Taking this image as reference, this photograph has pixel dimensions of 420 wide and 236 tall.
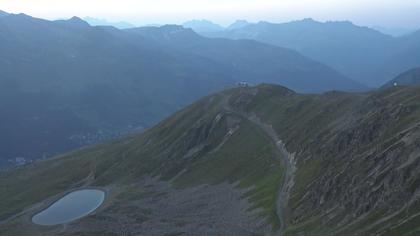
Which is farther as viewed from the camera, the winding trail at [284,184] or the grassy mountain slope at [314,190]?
the winding trail at [284,184]

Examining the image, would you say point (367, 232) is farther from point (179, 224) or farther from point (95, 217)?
point (95, 217)

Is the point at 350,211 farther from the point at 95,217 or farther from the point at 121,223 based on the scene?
the point at 95,217

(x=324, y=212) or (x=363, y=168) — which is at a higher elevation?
(x=363, y=168)

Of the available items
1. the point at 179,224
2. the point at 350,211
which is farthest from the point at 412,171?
the point at 179,224

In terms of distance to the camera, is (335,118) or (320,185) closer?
(320,185)

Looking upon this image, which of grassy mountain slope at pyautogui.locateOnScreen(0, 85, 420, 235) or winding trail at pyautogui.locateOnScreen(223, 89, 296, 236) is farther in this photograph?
winding trail at pyautogui.locateOnScreen(223, 89, 296, 236)

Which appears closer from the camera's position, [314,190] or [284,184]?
[314,190]

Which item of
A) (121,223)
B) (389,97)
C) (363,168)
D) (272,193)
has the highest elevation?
(389,97)

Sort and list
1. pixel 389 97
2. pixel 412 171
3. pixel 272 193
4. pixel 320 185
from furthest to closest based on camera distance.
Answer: pixel 389 97
pixel 272 193
pixel 320 185
pixel 412 171

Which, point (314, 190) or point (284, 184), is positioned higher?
point (314, 190)

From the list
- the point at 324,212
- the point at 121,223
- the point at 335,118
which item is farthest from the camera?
the point at 335,118
